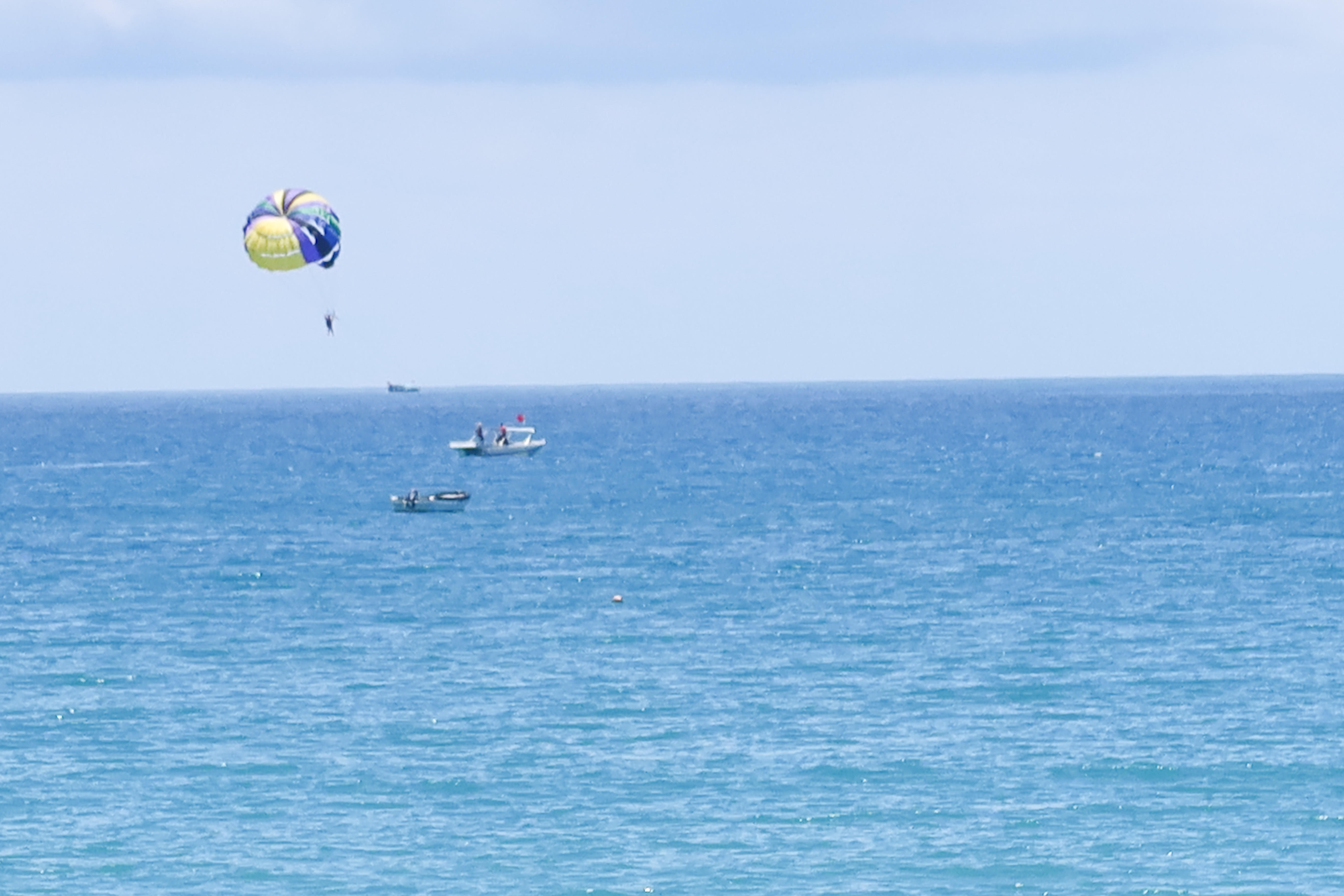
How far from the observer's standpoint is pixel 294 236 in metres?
66.5

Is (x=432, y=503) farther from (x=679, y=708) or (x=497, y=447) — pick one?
(x=679, y=708)

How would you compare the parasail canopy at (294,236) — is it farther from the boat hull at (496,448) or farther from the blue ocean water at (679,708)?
the boat hull at (496,448)

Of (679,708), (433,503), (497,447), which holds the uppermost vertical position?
(497,447)

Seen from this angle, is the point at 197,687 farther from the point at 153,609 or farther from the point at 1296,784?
the point at 1296,784

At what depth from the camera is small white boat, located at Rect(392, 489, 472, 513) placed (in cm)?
10425

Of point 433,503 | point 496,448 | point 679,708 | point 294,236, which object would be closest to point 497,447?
point 496,448

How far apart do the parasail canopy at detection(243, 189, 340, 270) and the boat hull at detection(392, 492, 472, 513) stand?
37763 millimetres

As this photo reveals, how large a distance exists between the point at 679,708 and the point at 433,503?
→ 58.3m

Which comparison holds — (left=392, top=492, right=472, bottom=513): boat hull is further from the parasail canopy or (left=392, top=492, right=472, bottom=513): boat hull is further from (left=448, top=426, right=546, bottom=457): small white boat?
(left=448, top=426, right=546, bottom=457): small white boat

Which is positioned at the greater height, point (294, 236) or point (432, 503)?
point (294, 236)

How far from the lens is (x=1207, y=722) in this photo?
45719 mm

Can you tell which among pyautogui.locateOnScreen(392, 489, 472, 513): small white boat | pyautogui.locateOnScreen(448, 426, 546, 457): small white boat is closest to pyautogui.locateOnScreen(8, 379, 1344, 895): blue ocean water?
pyautogui.locateOnScreen(392, 489, 472, 513): small white boat

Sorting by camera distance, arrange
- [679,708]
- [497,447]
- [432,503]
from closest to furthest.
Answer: [679,708]
[432,503]
[497,447]

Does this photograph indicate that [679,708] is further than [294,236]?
No
